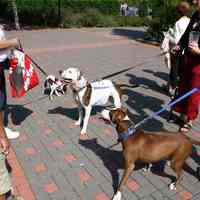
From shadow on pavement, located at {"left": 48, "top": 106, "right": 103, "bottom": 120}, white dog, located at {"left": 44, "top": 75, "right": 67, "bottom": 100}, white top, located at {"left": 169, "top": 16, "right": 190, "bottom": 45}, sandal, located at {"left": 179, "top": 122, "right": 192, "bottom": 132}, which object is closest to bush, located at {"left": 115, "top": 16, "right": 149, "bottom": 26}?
white dog, located at {"left": 44, "top": 75, "right": 67, "bottom": 100}

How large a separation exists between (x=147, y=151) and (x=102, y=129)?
7.09ft

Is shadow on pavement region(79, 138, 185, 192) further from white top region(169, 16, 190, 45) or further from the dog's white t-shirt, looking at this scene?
white top region(169, 16, 190, 45)

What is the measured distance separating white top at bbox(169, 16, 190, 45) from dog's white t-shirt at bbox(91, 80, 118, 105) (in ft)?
6.85

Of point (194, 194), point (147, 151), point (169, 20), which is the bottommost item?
point (194, 194)

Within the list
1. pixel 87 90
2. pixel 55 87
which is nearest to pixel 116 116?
pixel 87 90

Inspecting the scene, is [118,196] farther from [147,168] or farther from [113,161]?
[113,161]

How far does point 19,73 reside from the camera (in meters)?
4.73

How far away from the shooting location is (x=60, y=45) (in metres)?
14.2

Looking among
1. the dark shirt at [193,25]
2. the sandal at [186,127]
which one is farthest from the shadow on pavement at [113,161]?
the dark shirt at [193,25]

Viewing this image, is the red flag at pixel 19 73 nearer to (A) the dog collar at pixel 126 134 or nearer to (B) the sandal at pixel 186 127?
(A) the dog collar at pixel 126 134

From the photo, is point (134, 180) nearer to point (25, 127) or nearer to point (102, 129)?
point (102, 129)

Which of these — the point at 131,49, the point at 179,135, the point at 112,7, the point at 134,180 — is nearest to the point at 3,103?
the point at 134,180

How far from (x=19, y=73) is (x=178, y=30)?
12.0ft

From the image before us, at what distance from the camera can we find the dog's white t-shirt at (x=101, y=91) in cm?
523
